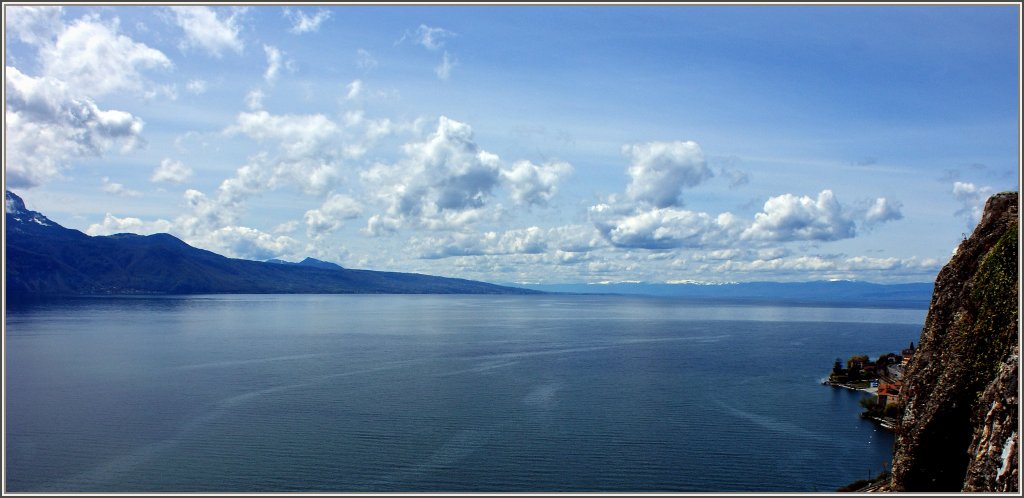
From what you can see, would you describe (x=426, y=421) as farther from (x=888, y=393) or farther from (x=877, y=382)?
(x=877, y=382)

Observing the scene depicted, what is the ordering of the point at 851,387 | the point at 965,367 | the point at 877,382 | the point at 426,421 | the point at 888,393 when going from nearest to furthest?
the point at 965,367 → the point at 426,421 → the point at 888,393 → the point at 851,387 → the point at 877,382

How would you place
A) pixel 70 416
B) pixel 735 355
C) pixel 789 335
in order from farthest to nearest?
pixel 789 335 < pixel 735 355 < pixel 70 416

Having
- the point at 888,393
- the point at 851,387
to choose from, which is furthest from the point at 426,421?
the point at 851,387

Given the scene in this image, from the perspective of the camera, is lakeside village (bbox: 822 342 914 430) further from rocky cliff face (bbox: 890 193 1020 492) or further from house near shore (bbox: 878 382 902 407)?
rocky cliff face (bbox: 890 193 1020 492)

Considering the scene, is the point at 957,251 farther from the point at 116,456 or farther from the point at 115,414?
the point at 115,414

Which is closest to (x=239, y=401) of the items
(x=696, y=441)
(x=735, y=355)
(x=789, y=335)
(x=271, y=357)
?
(x=271, y=357)

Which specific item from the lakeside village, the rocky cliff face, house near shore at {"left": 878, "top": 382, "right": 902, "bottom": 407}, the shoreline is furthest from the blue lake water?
the rocky cliff face
